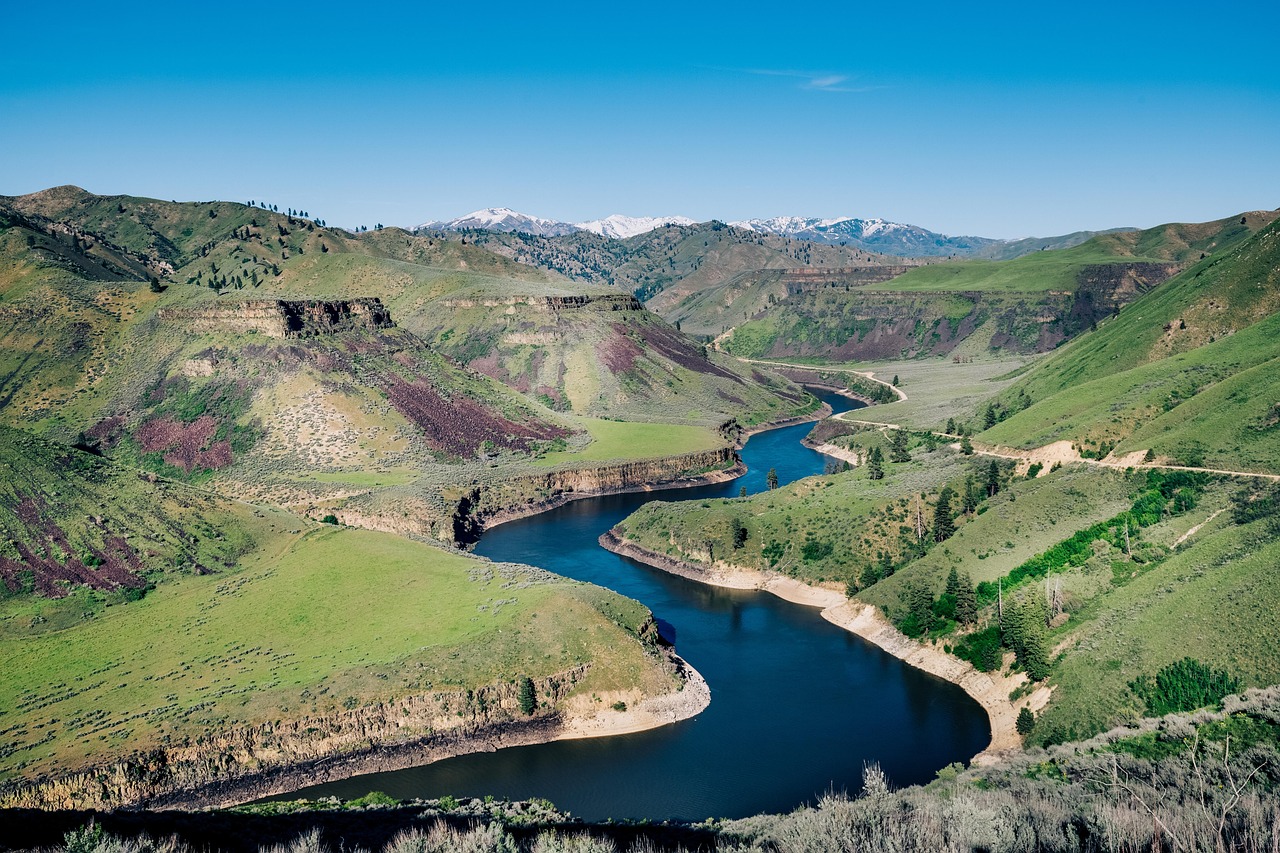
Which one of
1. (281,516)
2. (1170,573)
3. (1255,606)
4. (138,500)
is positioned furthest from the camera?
(281,516)

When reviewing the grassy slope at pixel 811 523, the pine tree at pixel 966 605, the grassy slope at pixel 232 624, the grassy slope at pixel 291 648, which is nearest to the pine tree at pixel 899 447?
the grassy slope at pixel 811 523

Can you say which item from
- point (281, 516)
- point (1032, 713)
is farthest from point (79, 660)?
point (1032, 713)

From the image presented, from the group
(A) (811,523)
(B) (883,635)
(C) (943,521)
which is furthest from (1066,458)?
(B) (883,635)

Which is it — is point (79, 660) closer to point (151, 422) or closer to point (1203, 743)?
point (1203, 743)

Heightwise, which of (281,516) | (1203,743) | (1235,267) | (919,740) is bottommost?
(919,740)

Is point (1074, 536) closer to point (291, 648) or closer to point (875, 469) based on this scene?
point (875, 469)

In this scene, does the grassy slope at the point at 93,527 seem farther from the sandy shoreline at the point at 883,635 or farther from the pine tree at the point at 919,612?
the pine tree at the point at 919,612

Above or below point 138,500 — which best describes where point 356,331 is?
above
